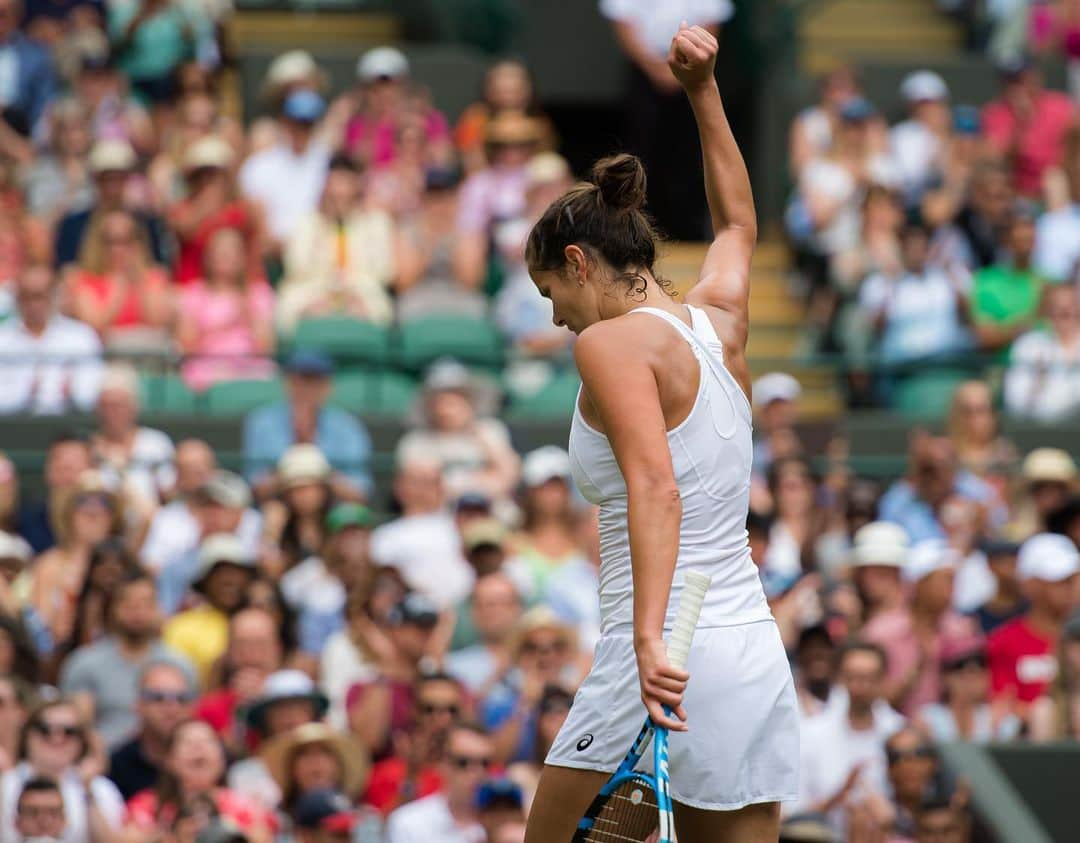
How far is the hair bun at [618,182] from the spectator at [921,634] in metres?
4.85

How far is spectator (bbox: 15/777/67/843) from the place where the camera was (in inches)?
291

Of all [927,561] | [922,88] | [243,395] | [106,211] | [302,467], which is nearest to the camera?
[927,561]

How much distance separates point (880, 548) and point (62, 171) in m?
5.32

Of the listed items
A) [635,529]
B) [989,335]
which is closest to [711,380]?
[635,529]

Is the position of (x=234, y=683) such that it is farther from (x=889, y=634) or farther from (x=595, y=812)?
(x=595, y=812)

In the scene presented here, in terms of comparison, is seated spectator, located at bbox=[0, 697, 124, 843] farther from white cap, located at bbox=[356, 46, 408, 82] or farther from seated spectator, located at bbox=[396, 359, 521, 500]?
white cap, located at bbox=[356, 46, 408, 82]

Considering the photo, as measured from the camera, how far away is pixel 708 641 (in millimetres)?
4211

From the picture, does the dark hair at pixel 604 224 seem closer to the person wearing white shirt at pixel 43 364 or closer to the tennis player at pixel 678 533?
the tennis player at pixel 678 533

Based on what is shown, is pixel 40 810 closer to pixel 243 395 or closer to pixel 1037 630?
pixel 243 395

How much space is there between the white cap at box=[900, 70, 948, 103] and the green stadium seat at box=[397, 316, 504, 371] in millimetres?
3572

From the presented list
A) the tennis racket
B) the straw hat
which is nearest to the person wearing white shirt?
the straw hat

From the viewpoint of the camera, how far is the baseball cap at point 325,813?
7.38m

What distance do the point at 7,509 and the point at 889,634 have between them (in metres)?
3.85

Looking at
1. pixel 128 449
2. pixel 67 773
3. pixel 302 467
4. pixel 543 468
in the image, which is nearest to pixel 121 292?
pixel 128 449
